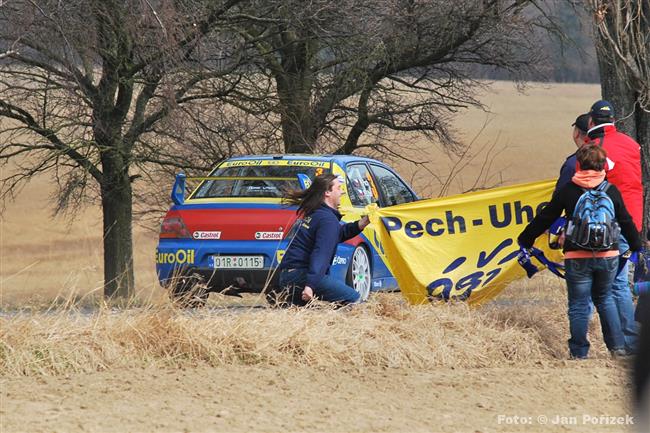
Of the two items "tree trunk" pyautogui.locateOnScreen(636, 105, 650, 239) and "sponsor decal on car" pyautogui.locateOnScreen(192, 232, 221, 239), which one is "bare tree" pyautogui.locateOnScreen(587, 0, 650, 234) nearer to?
"tree trunk" pyautogui.locateOnScreen(636, 105, 650, 239)

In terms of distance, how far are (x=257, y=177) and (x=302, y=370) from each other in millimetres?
4811

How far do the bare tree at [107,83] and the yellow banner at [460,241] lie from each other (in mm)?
5375

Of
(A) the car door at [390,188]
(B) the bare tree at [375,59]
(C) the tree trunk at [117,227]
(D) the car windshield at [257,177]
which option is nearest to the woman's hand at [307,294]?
(D) the car windshield at [257,177]

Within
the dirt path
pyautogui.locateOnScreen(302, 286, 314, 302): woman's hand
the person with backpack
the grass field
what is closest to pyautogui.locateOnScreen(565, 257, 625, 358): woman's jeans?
the person with backpack

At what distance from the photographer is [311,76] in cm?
2094

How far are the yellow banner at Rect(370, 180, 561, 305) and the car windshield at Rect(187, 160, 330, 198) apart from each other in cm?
177

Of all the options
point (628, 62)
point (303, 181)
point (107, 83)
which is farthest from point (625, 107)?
point (107, 83)

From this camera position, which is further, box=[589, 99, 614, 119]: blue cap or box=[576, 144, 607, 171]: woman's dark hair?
box=[589, 99, 614, 119]: blue cap

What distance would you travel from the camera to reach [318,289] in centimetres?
958

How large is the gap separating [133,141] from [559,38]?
804cm

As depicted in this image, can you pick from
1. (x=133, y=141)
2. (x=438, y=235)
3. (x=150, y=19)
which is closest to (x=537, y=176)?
(x=133, y=141)

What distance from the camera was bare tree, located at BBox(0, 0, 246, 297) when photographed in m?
16.1

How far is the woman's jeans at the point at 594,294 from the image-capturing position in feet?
29.0

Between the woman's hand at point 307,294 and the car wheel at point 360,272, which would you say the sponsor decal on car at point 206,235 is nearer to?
the car wheel at point 360,272
